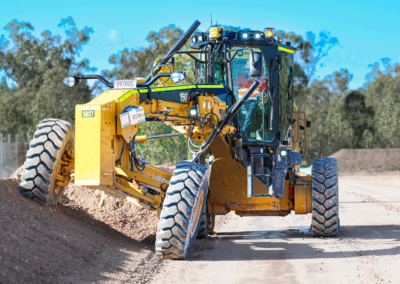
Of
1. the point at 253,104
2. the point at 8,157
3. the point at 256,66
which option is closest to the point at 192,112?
the point at 256,66

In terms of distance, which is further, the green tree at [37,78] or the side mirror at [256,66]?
the green tree at [37,78]

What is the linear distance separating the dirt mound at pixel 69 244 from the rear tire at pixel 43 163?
16 cm

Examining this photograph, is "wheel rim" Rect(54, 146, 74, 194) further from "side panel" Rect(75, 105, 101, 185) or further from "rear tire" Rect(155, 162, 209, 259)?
"rear tire" Rect(155, 162, 209, 259)

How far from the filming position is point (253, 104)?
9.34m

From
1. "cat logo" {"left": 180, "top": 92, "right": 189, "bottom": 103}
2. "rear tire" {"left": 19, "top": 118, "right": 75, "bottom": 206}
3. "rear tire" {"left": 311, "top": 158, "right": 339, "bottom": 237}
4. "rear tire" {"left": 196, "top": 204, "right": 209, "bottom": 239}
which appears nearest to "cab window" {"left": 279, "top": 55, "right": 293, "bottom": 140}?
"rear tire" {"left": 311, "top": 158, "right": 339, "bottom": 237}

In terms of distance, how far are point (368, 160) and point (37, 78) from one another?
31.0 m

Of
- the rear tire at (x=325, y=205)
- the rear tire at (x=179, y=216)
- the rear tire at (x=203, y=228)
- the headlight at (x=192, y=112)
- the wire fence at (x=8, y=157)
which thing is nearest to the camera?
the rear tire at (x=179, y=216)

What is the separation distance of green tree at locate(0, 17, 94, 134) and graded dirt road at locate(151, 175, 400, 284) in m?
29.5

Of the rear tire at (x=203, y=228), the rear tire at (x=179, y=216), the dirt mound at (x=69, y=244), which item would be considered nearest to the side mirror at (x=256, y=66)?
the rear tire at (x=179, y=216)

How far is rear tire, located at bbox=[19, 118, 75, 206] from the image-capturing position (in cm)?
779

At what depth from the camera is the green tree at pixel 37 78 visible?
39.8 meters

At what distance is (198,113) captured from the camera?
8.11 metres

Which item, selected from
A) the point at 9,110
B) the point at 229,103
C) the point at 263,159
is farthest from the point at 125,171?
the point at 9,110

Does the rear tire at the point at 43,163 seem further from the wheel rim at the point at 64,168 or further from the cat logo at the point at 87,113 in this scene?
the cat logo at the point at 87,113
